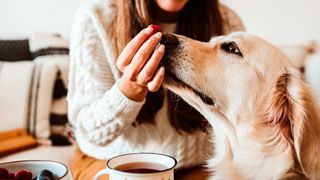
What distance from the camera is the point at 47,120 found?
1533 millimetres

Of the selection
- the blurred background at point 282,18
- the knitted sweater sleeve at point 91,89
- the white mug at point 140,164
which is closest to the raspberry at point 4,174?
the white mug at point 140,164

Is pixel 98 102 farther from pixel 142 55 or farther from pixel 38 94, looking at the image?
pixel 38 94

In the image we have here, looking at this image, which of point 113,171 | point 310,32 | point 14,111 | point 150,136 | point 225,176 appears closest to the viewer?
point 113,171

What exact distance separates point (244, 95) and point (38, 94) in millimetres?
947

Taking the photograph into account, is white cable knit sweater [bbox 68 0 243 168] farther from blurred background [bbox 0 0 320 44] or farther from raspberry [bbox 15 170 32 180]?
blurred background [bbox 0 0 320 44]

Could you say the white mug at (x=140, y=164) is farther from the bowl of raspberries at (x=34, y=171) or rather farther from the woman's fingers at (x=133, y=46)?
the woman's fingers at (x=133, y=46)

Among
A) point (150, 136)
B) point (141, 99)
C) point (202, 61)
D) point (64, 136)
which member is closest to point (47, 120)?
point (64, 136)

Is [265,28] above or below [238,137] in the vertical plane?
below

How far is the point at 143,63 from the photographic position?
0.80m

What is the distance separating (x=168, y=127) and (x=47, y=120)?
63 cm

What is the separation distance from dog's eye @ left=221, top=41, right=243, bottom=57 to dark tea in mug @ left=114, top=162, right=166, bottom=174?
0.36m

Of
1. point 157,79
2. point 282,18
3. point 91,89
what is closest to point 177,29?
point 91,89

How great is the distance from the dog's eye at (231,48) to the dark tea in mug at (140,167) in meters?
0.36

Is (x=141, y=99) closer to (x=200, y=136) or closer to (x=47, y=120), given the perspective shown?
(x=200, y=136)
